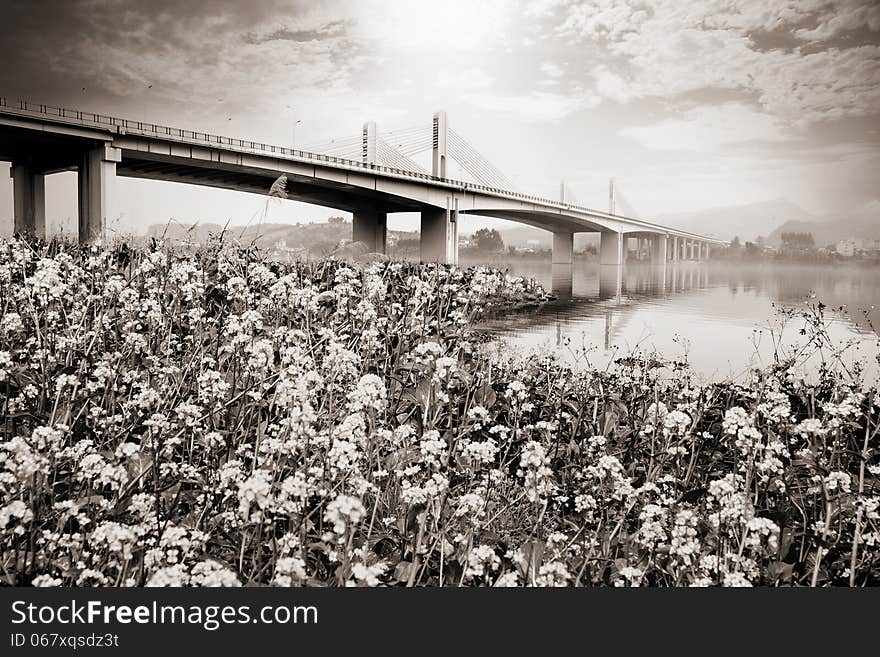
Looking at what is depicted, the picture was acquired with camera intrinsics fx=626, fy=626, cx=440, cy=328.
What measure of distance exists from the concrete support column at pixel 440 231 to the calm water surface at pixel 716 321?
10.8ft

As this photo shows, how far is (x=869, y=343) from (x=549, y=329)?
315 centimetres

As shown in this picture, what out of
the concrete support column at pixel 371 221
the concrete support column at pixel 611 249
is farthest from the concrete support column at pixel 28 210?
the concrete support column at pixel 611 249

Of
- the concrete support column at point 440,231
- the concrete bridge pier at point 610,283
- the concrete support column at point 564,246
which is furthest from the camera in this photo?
the concrete support column at point 564,246

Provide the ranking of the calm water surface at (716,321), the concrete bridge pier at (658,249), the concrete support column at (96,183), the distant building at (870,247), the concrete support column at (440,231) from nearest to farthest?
the calm water surface at (716,321)
the distant building at (870,247)
the concrete support column at (96,183)
the concrete support column at (440,231)
the concrete bridge pier at (658,249)

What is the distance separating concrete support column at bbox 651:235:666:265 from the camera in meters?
17.5

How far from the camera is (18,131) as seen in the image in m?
8.62

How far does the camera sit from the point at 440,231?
19.8 m

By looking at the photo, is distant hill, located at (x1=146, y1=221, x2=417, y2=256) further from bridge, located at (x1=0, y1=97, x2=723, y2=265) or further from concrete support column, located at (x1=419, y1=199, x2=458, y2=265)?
concrete support column, located at (x1=419, y1=199, x2=458, y2=265)

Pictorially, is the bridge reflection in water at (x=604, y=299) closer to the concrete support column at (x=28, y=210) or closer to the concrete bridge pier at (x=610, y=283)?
the concrete bridge pier at (x=610, y=283)

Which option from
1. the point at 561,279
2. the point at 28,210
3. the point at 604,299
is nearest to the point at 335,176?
the point at 561,279

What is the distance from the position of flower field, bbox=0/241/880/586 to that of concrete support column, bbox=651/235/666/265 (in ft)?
46.7

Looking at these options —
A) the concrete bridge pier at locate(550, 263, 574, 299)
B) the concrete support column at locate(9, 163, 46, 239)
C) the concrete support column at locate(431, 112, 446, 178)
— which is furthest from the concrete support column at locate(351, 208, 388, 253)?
the concrete support column at locate(9, 163, 46, 239)

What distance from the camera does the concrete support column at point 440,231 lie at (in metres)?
15.7

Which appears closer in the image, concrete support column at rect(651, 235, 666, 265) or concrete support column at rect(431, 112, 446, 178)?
concrete support column at rect(431, 112, 446, 178)
